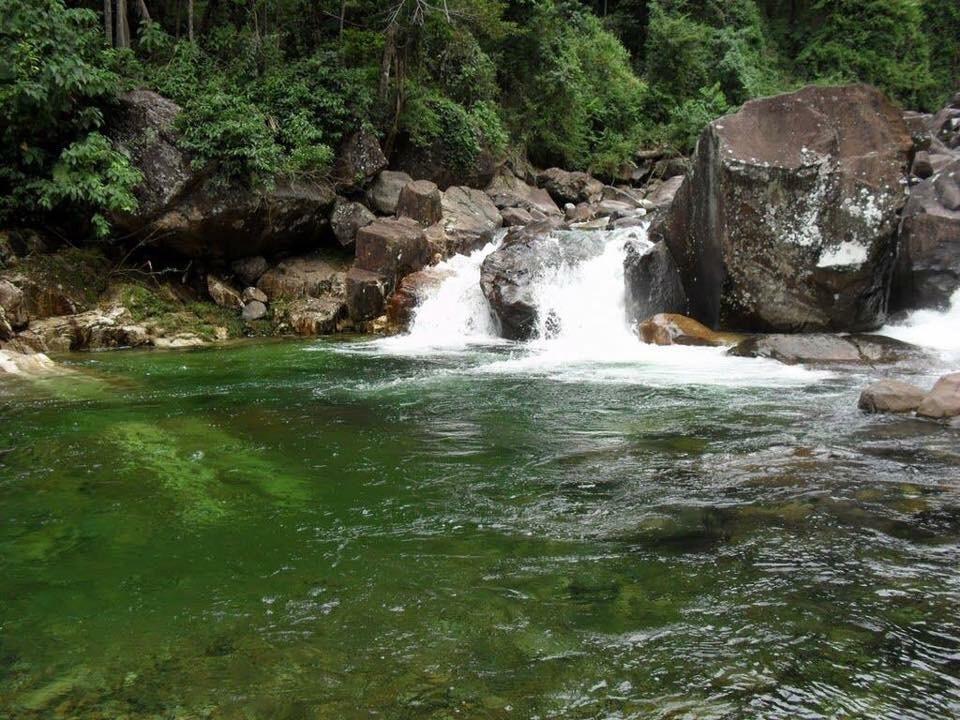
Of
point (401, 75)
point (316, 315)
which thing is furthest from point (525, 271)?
point (401, 75)

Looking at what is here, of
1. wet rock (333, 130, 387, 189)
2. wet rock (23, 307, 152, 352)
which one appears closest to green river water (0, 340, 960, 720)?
wet rock (23, 307, 152, 352)

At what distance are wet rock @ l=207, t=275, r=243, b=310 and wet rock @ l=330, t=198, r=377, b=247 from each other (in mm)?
2606

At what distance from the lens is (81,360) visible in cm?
1225

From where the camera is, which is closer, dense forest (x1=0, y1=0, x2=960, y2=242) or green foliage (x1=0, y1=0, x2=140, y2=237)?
green foliage (x1=0, y1=0, x2=140, y2=237)

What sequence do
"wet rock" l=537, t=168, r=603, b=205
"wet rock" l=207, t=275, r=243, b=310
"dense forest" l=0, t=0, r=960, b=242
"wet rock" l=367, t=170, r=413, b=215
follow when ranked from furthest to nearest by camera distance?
"wet rock" l=537, t=168, r=603, b=205, "wet rock" l=367, t=170, r=413, b=215, "wet rock" l=207, t=275, r=243, b=310, "dense forest" l=0, t=0, r=960, b=242

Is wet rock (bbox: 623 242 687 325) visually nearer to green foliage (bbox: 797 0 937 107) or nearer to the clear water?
the clear water

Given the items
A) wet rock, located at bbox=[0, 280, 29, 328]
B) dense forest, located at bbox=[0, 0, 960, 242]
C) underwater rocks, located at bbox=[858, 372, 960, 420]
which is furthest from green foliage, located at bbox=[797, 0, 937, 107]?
wet rock, located at bbox=[0, 280, 29, 328]

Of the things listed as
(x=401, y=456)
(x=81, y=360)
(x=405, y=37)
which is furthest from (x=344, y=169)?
(x=401, y=456)

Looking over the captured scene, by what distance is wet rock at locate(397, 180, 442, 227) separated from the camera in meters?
17.6

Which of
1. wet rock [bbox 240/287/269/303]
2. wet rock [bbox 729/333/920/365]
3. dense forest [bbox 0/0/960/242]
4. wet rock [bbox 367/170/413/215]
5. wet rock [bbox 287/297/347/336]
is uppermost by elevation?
dense forest [bbox 0/0/960/242]

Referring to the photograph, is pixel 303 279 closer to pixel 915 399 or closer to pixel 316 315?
pixel 316 315

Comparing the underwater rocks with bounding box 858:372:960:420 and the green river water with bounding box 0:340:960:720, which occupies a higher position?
the underwater rocks with bounding box 858:372:960:420

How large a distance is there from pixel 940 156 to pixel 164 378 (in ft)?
53.4

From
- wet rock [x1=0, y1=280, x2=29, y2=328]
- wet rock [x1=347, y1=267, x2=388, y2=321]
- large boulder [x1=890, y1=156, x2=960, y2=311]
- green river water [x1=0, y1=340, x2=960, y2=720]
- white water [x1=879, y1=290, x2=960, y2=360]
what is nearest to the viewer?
green river water [x1=0, y1=340, x2=960, y2=720]
